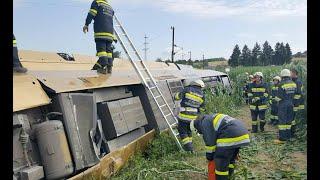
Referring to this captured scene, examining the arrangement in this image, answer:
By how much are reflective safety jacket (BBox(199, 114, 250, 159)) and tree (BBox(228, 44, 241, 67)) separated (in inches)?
2424

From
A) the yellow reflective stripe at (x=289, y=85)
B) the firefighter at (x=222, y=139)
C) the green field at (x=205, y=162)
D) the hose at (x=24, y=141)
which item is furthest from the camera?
the yellow reflective stripe at (x=289, y=85)

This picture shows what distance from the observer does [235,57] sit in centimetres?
6750

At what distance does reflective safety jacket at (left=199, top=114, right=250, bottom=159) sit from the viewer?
5543 millimetres

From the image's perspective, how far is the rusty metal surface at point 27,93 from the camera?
4637 mm

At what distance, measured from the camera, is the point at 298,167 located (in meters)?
7.21

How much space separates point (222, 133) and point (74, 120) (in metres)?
2.23

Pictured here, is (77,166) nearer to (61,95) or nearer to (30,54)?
(61,95)

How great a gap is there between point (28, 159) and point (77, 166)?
0.76 meters

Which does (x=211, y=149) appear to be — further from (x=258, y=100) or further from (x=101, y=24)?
(x=258, y=100)

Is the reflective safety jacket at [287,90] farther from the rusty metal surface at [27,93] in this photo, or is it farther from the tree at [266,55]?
the tree at [266,55]

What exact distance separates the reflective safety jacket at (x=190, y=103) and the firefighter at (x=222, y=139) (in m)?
2.11

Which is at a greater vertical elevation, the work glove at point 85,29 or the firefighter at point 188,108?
the work glove at point 85,29

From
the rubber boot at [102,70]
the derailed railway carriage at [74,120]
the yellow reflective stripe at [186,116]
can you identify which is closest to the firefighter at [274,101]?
the yellow reflective stripe at [186,116]

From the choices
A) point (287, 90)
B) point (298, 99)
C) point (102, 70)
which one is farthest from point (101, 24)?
point (298, 99)
